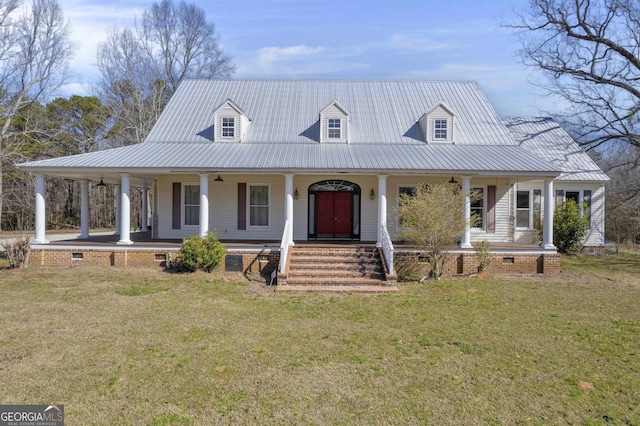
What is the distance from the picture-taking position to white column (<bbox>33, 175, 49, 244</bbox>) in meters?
14.1

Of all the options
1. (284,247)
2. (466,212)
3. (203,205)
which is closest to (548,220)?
(466,212)

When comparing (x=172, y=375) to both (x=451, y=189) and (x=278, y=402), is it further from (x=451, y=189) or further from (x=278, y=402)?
(x=451, y=189)

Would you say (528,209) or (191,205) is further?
(528,209)

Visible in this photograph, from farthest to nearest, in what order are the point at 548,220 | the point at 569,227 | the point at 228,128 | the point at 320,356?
1. the point at 569,227
2. the point at 228,128
3. the point at 548,220
4. the point at 320,356

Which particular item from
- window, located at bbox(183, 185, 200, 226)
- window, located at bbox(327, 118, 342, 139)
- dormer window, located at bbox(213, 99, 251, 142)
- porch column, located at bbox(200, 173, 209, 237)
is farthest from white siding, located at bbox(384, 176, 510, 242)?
window, located at bbox(183, 185, 200, 226)

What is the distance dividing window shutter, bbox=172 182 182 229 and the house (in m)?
0.06

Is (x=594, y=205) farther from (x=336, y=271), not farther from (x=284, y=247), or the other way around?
(x=284, y=247)

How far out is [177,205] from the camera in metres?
16.8

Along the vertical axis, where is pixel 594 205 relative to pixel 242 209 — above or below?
above

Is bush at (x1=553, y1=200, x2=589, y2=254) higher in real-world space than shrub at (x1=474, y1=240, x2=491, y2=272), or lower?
higher

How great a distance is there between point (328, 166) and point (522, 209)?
393 inches

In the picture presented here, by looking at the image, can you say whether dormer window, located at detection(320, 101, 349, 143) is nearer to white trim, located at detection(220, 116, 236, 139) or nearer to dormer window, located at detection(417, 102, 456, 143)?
dormer window, located at detection(417, 102, 456, 143)

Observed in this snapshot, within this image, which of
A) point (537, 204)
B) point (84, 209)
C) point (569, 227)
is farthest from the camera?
point (537, 204)

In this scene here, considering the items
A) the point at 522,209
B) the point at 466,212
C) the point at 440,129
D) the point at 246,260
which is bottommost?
the point at 246,260
